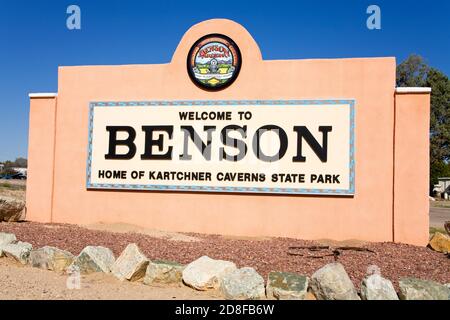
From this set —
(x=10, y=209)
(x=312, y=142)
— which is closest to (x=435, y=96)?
(x=312, y=142)

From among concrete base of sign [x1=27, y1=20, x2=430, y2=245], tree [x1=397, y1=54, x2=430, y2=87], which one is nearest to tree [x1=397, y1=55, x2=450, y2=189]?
tree [x1=397, y1=54, x2=430, y2=87]

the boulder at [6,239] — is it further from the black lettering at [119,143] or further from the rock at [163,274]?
the black lettering at [119,143]

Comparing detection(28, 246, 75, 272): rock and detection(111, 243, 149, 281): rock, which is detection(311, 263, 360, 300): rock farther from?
detection(28, 246, 75, 272): rock

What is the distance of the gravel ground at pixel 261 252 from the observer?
716cm

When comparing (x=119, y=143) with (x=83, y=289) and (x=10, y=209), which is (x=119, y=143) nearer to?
(x=10, y=209)

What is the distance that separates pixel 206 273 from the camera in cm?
592

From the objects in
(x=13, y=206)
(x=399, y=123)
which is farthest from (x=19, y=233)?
(x=399, y=123)

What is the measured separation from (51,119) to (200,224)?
203 inches

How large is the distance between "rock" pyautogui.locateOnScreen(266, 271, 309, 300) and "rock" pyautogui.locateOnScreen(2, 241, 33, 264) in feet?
13.1

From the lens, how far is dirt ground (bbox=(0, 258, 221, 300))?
5.37 metres

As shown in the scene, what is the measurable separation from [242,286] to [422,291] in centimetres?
210
